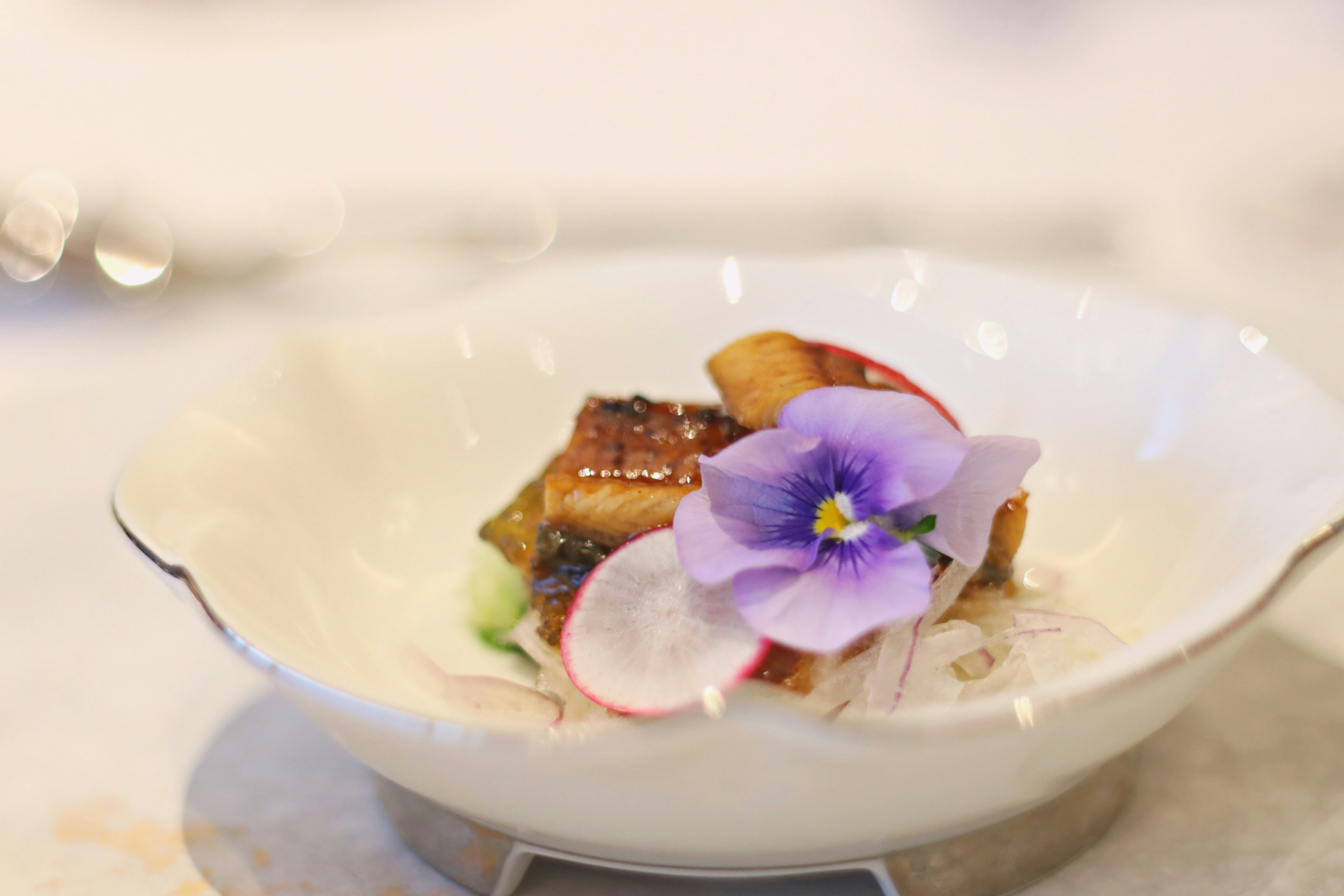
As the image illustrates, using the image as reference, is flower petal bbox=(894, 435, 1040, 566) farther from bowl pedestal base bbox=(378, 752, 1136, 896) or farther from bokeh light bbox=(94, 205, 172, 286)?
bokeh light bbox=(94, 205, 172, 286)

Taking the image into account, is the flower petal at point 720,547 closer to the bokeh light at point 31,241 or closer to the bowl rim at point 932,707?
the bowl rim at point 932,707

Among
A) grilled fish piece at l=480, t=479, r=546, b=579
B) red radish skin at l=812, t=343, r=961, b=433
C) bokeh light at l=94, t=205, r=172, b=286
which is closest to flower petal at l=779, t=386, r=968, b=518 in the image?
red radish skin at l=812, t=343, r=961, b=433

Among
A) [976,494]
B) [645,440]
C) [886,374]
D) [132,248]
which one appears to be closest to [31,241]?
[132,248]

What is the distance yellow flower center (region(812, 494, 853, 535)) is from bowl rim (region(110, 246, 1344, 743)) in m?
0.23

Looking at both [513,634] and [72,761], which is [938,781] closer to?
[513,634]

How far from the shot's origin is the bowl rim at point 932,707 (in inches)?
36.3

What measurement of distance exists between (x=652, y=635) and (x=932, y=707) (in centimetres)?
38

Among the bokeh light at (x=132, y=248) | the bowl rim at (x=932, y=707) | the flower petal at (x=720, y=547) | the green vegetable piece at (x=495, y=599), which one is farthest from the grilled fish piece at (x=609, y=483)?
the bokeh light at (x=132, y=248)

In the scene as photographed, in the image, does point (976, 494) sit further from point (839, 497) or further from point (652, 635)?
point (652, 635)

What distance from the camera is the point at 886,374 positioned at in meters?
1.89

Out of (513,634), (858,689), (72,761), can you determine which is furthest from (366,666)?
(858,689)

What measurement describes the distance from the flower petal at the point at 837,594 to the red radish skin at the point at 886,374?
0.62m

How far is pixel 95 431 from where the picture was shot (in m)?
2.63

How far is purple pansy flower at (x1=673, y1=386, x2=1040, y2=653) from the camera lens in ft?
3.95
